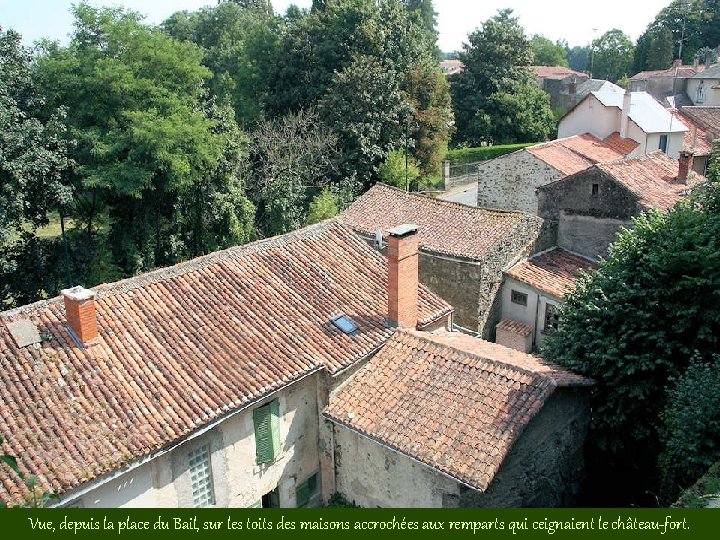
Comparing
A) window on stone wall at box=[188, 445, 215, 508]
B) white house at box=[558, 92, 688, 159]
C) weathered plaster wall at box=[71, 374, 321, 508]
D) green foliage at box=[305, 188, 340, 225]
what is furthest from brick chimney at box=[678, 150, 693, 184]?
window on stone wall at box=[188, 445, 215, 508]

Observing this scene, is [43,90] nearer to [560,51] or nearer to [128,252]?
[128,252]

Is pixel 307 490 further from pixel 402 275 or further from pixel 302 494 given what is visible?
pixel 402 275

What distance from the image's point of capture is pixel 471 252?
23875mm

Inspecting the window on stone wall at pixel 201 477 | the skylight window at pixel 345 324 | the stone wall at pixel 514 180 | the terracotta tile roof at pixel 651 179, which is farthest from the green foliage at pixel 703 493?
the stone wall at pixel 514 180

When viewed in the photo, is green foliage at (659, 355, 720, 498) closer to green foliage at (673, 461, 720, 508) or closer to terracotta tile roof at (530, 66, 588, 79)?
green foliage at (673, 461, 720, 508)

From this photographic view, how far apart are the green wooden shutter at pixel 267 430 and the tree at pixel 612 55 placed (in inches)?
3700

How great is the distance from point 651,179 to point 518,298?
7.85m

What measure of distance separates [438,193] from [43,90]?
1116 inches

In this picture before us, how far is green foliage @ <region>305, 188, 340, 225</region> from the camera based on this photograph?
34.8 metres

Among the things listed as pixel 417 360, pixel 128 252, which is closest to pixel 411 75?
pixel 128 252

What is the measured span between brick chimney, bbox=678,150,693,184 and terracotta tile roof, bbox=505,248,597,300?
18.8ft

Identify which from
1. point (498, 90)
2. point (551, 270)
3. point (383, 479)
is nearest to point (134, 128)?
point (551, 270)

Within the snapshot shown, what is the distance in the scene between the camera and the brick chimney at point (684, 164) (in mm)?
26219

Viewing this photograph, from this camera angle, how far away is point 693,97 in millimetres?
67188
